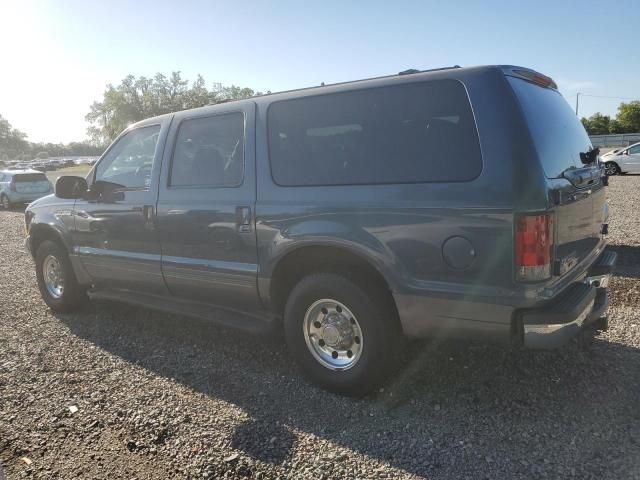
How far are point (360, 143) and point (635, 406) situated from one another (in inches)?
93.4

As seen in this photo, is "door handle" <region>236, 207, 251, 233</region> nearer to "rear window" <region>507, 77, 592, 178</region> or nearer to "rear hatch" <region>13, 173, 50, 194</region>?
"rear window" <region>507, 77, 592, 178</region>

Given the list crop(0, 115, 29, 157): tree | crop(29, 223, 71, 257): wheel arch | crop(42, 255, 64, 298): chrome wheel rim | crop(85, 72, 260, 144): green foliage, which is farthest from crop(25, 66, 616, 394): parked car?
crop(0, 115, 29, 157): tree

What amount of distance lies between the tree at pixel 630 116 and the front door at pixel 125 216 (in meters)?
59.9

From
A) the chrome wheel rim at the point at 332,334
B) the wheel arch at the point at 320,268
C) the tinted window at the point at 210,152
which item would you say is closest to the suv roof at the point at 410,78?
the tinted window at the point at 210,152

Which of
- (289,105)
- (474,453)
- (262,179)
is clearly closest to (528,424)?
(474,453)

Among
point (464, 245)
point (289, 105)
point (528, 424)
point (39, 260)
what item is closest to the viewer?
point (464, 245)

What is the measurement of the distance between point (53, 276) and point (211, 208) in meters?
2.88

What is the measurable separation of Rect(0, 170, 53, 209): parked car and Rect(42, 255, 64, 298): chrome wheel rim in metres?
15.1

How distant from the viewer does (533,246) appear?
2.60 m

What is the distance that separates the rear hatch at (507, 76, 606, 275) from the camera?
275 cm

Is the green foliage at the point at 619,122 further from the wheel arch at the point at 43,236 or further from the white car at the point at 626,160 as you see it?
the wheel arch at the point at 43,236

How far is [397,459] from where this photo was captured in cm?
274

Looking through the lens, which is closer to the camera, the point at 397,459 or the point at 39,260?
the point at 397,459

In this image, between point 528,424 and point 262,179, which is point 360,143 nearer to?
point 262,179
